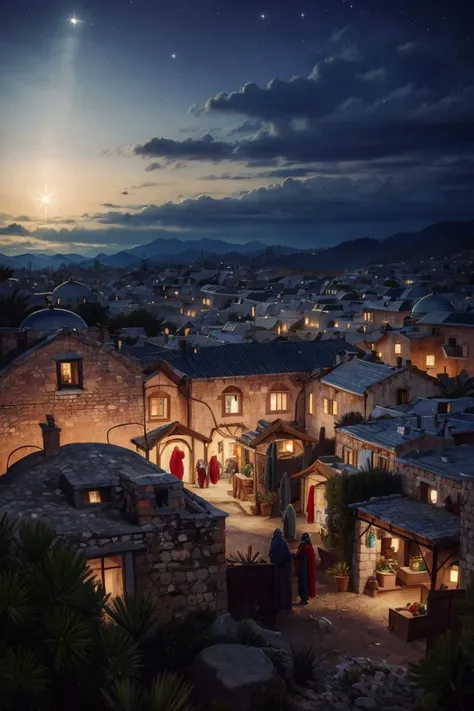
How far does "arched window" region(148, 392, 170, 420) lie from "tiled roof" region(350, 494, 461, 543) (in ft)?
47.4

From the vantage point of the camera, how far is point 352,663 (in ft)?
53.2

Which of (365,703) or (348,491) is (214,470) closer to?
(348,491)

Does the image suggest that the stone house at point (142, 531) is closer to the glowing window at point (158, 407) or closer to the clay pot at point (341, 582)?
the clay pot at point (341, 582)

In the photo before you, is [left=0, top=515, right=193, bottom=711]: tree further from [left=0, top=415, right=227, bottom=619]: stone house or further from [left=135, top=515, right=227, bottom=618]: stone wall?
[left=135, top=515, right=227, bottom=618]: stone wall

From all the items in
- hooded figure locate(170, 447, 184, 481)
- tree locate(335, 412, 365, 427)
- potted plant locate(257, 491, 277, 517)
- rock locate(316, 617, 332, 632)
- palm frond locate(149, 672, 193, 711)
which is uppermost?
palm frond locate(149, 672, 193, 711)

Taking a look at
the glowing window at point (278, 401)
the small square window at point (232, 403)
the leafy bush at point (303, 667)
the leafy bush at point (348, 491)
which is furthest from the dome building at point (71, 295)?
the leafy bush at point (303, 667)

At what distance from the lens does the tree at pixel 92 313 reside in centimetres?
7219

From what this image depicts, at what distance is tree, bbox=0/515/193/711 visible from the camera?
10.9 m

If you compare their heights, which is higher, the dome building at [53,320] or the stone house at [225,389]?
the dome building at [53,320]

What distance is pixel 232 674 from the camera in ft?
42.9

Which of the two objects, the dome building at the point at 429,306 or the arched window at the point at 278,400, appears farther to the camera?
the dome building at the point at 429,306

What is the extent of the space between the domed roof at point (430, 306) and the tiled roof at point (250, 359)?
34.7 metres

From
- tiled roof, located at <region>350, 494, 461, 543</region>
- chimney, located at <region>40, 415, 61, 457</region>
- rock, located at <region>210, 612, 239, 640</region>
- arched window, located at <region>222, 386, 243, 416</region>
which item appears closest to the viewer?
rock, located at <region>210, 612, 239, 640</region>

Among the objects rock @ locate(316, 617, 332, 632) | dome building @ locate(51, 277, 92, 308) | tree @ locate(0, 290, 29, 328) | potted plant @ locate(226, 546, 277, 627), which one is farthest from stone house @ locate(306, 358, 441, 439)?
dome building @ locate(51, 277, 92, 308)
